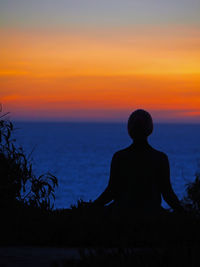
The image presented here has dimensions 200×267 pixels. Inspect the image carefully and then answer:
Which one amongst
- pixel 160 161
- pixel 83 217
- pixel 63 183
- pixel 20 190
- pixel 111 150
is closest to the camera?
pixel 160 161

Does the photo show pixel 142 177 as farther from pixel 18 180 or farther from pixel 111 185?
pixel 18 180

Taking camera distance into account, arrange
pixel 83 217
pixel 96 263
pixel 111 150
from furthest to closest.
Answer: pixel 111 150, pixel 83 217, pixel 96 263

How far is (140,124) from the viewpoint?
6.64 meters

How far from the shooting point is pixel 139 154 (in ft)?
22.4

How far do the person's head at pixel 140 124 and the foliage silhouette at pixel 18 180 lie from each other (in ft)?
9.71

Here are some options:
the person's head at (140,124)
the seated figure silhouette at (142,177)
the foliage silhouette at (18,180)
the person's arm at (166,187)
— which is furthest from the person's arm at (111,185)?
the foliage silhouette at (18,180)

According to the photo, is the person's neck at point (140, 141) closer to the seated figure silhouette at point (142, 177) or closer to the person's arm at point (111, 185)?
the seated figure silhouette at point (142, 177)

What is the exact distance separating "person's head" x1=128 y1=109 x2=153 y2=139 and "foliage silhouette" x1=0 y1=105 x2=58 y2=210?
2961 mm

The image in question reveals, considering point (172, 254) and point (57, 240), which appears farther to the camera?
point (57, 240)

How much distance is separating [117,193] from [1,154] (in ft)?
10.5

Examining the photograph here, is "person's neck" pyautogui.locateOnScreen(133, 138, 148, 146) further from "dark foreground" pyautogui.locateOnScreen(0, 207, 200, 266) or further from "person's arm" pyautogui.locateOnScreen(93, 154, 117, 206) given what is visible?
"dark foreground" pyautogui.locateOnScreen(0, 207, 200, 266)

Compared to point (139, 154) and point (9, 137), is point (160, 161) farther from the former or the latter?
point (9, 137)

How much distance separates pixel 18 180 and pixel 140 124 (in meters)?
3.51

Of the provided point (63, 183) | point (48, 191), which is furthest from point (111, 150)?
point (48, 191)
